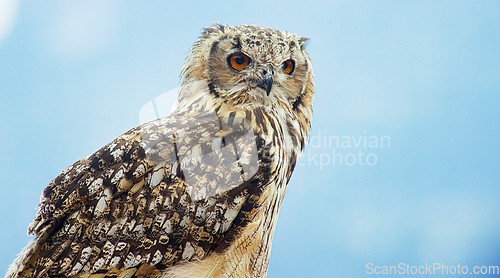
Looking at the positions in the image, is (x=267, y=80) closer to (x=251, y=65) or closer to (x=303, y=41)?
(x=251, y=65)

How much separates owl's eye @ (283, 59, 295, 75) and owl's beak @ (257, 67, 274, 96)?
0.09 meters

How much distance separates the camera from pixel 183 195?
1244mm

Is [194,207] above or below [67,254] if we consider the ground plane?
above

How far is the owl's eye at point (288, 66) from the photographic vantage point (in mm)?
1514

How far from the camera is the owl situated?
3.99ft

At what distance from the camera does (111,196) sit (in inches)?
49.1

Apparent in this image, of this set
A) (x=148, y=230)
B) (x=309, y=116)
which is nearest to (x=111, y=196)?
(x=148, y=230)

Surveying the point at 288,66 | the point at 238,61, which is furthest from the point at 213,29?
the point at 288,66

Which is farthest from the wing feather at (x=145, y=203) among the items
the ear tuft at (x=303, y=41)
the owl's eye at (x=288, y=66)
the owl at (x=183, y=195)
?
the ear tuft at (x=303, y=41)

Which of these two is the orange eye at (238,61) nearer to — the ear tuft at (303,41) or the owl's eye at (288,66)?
the owl's eye at (288,66)

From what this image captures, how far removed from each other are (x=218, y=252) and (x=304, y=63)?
693 millimetres

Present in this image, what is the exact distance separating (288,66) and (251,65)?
14 centimetres

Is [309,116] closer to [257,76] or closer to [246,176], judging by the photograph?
[257,76]

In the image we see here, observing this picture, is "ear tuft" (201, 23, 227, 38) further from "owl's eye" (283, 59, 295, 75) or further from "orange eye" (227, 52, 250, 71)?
"owl's eye" (283, 59, 295, 75)
